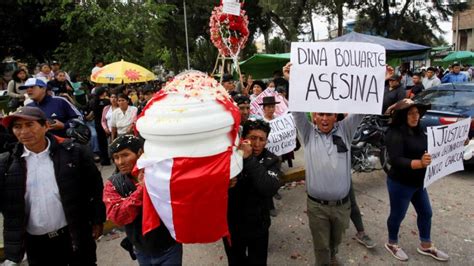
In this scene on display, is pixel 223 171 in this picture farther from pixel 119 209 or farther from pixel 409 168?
pixel 409 168

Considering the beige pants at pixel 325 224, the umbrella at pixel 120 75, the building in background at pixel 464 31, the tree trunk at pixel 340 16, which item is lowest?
the beige pants at pixel 325 224

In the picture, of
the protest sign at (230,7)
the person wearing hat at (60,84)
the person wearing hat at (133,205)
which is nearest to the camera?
the person wearing hat at (133,205)

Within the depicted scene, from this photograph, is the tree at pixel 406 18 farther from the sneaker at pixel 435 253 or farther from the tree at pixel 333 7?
the sneaker at pixel 435 253

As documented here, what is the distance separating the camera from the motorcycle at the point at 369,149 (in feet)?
21.2

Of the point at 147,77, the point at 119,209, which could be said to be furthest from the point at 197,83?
the point at 147,77

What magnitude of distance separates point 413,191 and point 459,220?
1.75 meters

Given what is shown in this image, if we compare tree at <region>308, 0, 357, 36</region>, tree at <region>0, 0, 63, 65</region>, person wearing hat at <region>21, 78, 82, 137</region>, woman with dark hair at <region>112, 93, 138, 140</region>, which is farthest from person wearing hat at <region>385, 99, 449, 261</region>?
A: tree at <region>308, 0, 357, 36</region>

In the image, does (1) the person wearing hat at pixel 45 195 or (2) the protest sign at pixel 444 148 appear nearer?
(1) the person wearing hat at pixel 45 195

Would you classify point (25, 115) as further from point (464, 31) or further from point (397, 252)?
point (464, 31)

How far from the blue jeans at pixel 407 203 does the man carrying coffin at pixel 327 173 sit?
691 mm

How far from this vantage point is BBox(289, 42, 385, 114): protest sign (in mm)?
2688

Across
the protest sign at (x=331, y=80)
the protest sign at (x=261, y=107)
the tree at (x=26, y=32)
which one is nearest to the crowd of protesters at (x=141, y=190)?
the protest sign at (x=331, y=80)

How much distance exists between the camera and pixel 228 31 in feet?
19.6

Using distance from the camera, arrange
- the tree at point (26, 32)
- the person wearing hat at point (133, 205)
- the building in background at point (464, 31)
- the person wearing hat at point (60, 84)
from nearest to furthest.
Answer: the person wearing hat at point (133, 205) < the person wearing hat at point (60, 84) < the tree at point (26, 32) < the building in background at point (464, 31)
